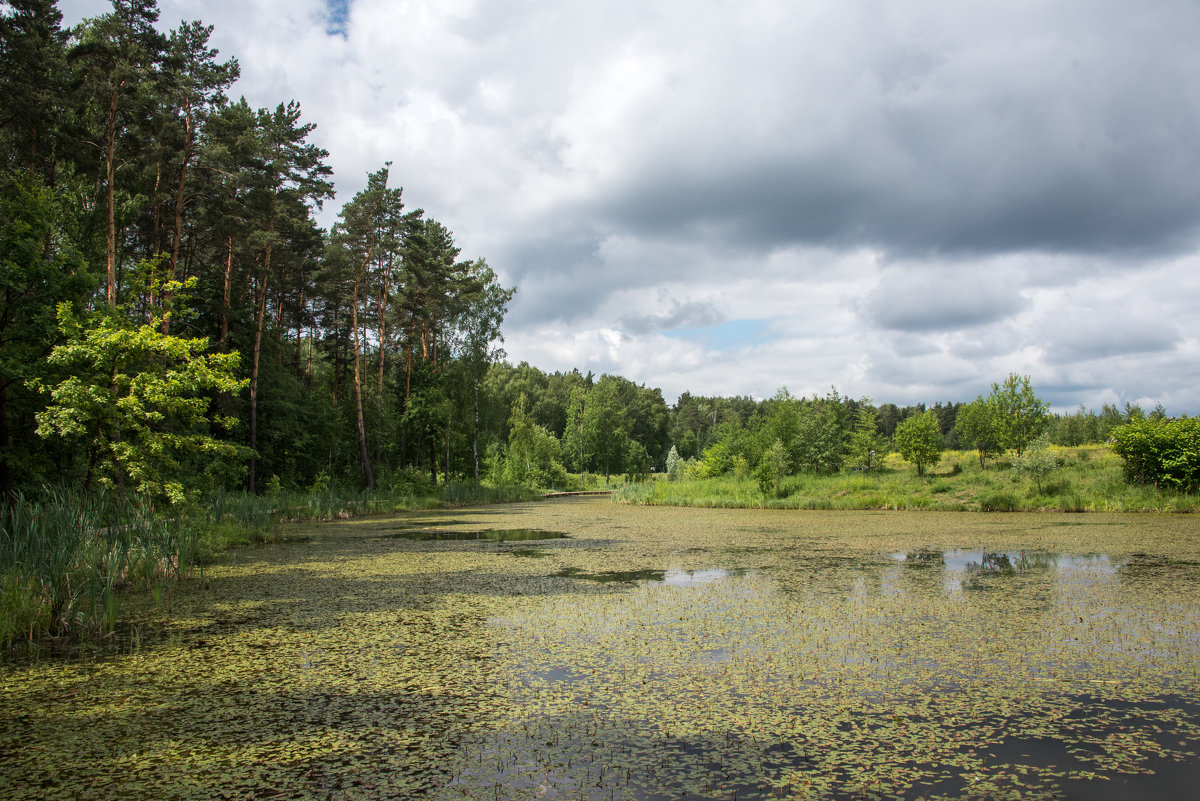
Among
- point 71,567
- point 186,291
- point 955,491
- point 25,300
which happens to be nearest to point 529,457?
point 186,291

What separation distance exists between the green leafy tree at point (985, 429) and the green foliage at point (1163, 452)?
645cm

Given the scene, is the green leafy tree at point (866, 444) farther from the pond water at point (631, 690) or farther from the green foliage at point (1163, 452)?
the pond water at point (631, 690)

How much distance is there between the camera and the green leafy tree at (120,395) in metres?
8.75

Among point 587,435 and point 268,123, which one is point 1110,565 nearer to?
point 268,123

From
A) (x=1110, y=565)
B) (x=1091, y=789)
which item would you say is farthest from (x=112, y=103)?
(x=1110, y=565)

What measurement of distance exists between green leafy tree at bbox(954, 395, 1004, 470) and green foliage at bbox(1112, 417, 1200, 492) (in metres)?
6.45

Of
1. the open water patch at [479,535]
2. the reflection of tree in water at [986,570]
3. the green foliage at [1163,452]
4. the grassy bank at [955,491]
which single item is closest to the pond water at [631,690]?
the reflection of tree in water at [986,570]

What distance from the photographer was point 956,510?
19.6m

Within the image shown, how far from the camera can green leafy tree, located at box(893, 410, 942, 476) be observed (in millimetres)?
24125

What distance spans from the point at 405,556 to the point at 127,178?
38.0 feet

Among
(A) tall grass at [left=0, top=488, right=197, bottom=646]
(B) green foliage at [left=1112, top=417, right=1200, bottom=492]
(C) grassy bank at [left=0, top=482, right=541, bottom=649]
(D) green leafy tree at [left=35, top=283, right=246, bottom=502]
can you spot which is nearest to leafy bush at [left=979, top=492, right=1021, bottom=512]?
(B) green foliage at [left=1112, top=417, right=1200, bottom=492]

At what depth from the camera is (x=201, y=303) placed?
20.1 metres

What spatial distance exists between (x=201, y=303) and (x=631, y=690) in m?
21.0

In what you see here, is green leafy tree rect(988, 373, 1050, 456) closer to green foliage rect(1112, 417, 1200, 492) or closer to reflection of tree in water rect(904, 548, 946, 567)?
green foliage rect(1112, 417, 1200, 492)
